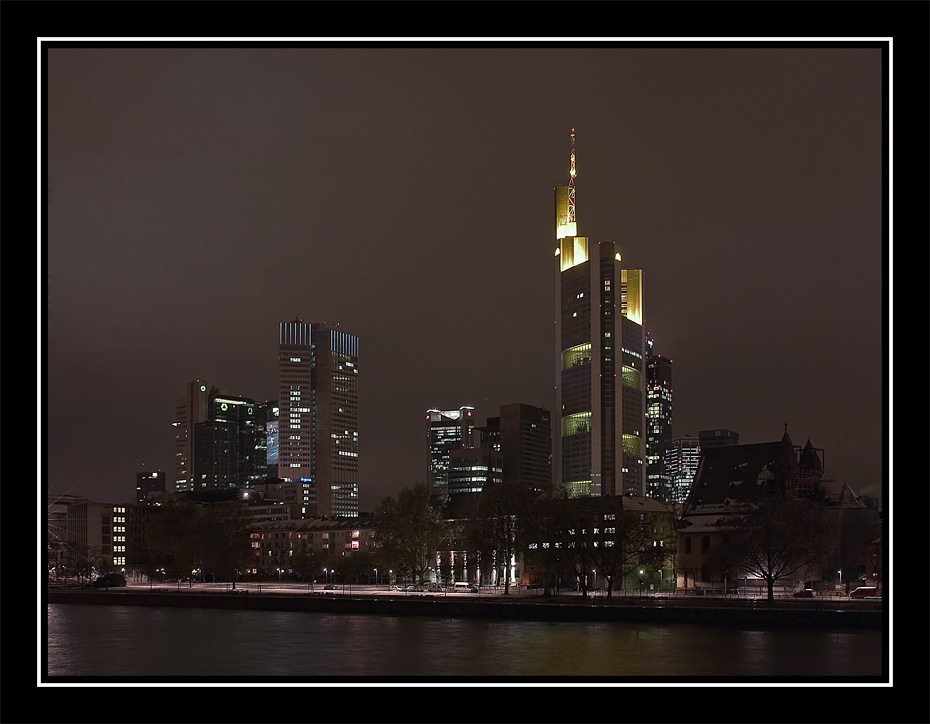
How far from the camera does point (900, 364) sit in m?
4.48

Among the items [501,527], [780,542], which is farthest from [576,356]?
[780,542]

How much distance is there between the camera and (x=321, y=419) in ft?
348

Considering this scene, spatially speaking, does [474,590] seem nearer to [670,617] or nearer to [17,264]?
[670,617]

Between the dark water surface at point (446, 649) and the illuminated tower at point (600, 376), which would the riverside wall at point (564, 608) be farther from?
the illuminated tower at point (600, 376)

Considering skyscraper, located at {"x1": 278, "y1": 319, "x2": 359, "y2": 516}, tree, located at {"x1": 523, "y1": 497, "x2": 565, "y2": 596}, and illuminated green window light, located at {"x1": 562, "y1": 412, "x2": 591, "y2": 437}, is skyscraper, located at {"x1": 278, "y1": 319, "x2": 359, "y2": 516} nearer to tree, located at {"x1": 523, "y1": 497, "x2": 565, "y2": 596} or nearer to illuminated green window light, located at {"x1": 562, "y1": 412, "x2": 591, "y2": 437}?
illuminated green window light, located at {"x1": 562, "y1": 412, "x2": 591, "y2": 437}

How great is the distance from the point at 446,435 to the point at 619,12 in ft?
328

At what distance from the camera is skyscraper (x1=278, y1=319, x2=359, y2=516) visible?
101m

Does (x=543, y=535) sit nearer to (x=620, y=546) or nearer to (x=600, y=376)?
(x=620, y=546)

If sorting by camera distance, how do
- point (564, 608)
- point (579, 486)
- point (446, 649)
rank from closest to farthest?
point (446, 649) → point (564, 608) → point (579, 486)

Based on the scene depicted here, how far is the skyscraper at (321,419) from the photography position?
332ft

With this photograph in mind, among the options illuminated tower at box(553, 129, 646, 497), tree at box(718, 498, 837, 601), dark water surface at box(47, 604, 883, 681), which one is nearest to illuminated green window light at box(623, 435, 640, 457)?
illuminated tower at box(553, 129, 646, 497)

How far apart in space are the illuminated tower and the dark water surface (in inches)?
2454

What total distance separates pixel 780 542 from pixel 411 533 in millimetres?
13309

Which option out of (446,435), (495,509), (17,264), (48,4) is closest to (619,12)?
(48,4)
